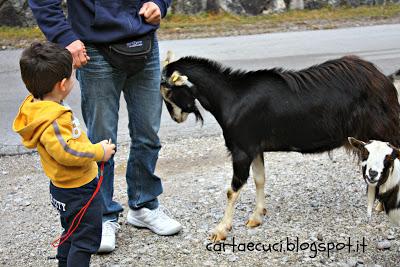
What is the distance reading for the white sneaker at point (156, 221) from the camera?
4531 millimetres

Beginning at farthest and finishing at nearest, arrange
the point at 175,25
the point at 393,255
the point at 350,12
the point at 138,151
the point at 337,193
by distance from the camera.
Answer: the point at 350,12, the point at 175,25, the point at 337,193, the point at 138,151, the point at 393,255

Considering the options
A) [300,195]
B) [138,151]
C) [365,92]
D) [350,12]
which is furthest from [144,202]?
[350,12]

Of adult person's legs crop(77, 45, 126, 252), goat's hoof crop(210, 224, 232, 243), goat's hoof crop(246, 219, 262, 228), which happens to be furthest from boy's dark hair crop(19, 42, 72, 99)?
goat's hoof crop(246, 219, 262, 228)

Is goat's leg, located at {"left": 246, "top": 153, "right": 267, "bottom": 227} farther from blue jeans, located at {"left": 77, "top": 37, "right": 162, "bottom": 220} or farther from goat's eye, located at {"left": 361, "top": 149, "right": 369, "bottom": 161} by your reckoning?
goat's eye, located at {"left": 361, "top": 149, "right": 369, "bottom": 161}

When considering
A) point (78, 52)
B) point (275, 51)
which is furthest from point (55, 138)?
point (275, 51)

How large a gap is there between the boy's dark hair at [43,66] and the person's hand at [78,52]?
1.27 feet

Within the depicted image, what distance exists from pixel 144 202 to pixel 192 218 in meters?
0.47

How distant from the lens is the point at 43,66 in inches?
125

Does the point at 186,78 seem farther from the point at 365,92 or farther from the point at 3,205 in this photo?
the point at 3,205

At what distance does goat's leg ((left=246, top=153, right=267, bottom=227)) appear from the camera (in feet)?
15.4

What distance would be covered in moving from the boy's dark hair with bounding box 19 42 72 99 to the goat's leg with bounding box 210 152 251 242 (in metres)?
1.54

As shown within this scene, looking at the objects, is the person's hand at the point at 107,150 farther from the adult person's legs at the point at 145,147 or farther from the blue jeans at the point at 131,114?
the adult person's legs at the point at 145,147

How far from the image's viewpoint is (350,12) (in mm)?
14992

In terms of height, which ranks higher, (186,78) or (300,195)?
(186,78)
